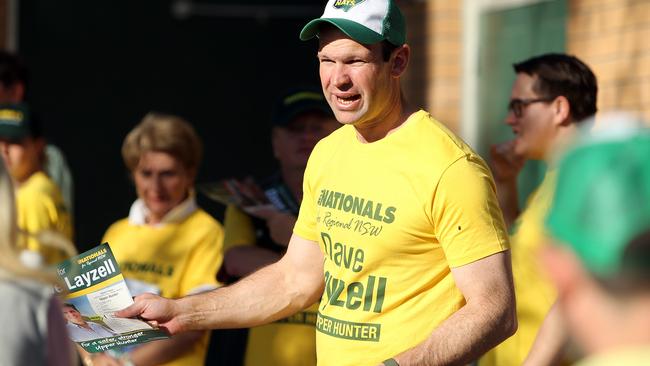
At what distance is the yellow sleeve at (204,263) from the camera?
5.43m

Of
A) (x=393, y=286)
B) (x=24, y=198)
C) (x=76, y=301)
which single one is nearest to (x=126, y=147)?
(x=24, y=198)

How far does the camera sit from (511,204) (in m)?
5.69

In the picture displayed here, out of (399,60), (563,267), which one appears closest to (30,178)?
(399,60)

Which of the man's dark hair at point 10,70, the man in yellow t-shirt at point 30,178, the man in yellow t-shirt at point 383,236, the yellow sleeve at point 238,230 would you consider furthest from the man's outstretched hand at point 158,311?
the man's dark hair at point 10,70

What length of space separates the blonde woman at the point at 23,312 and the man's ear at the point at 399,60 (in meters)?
1.65

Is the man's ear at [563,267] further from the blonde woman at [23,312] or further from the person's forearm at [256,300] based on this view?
the person's forearm at [256,300]

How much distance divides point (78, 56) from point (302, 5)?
1.77m

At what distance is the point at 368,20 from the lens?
3.81 metres

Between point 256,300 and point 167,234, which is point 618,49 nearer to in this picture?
point 167,234

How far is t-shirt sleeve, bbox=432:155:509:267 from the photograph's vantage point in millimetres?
3490

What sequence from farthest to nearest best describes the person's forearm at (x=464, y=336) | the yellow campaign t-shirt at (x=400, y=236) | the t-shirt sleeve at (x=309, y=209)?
the t-shirt sleeve at (x=309, y=209)
the yellow campaign t-shirt at (x=400, y=236)
the person's forearm at (x=464, y=336)

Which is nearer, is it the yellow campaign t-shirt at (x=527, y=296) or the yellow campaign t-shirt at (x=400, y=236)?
the yellow campaign t-shirt at (x=400, y=236)

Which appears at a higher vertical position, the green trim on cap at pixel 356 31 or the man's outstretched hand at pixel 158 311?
the green trim on cap at pixel 356 31

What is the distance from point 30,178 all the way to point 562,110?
3.12m
